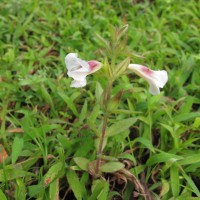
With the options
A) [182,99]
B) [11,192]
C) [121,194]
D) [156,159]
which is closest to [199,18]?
[182,99]

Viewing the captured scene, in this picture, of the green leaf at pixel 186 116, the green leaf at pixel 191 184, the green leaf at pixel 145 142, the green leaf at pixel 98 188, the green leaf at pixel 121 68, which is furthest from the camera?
the green leaf at pixel 186 116

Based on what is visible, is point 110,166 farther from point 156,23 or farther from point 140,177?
point 156,23

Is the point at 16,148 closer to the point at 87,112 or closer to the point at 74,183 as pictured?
the point at 74,183

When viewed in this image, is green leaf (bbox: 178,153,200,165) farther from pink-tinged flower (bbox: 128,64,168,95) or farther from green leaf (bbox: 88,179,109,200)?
pink-tinged flower (bbox: 128,64,168,95)

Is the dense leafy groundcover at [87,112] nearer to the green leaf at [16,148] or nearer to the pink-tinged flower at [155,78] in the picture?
the green leaf at [16,148]

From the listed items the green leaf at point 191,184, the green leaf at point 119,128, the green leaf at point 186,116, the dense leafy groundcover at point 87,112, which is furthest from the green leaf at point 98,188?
the green leaf at point 186,116

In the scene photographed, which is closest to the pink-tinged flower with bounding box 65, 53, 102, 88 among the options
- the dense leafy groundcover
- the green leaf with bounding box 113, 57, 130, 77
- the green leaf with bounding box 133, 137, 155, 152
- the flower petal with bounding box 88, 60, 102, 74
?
the flower petal with bounding box 88, 60, 102, 74
